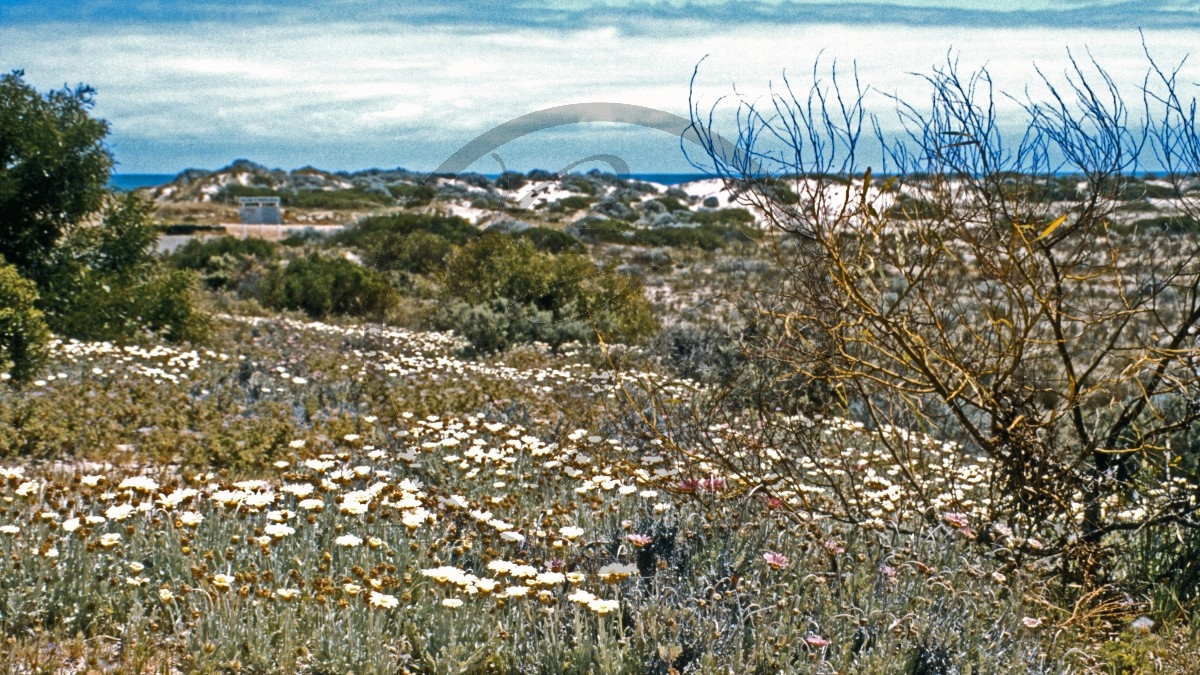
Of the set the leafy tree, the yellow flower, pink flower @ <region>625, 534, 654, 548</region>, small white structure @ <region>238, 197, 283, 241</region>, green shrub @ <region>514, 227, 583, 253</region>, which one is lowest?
small white structure @ <region>238, 197, 283, 241</region>

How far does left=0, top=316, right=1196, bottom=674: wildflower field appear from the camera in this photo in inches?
135

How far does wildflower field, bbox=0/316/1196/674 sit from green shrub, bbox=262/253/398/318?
11.2 m

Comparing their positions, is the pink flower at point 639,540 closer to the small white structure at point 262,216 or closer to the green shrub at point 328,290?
the green shrub at point 328,290

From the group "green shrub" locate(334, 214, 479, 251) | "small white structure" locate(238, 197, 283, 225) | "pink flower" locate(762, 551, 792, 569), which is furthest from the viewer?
"small white structure" locate(238, 197, 283, 225)

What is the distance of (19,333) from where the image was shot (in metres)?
8.68

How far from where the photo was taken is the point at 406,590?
146 inches

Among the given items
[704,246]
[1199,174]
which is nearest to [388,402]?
[1199,174]

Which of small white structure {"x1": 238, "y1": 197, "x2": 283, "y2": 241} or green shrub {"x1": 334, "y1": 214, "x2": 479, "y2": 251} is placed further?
small white structure {"x1": 238, "y1": 197, "x2": 283, "y2": 241}

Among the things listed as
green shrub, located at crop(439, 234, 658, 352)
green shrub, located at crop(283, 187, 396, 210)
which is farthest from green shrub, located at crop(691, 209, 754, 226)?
green shrub, located at crop(283, 187, 396, 210)

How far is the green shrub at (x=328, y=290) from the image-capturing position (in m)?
17.2

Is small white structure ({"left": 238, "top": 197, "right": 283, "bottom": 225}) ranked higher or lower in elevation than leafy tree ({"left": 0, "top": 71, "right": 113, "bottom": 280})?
lower

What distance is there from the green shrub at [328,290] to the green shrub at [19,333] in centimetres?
780

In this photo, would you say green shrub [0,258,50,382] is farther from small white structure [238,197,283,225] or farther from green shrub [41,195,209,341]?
small white structure [238,197,283,225]

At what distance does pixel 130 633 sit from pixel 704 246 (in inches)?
873
